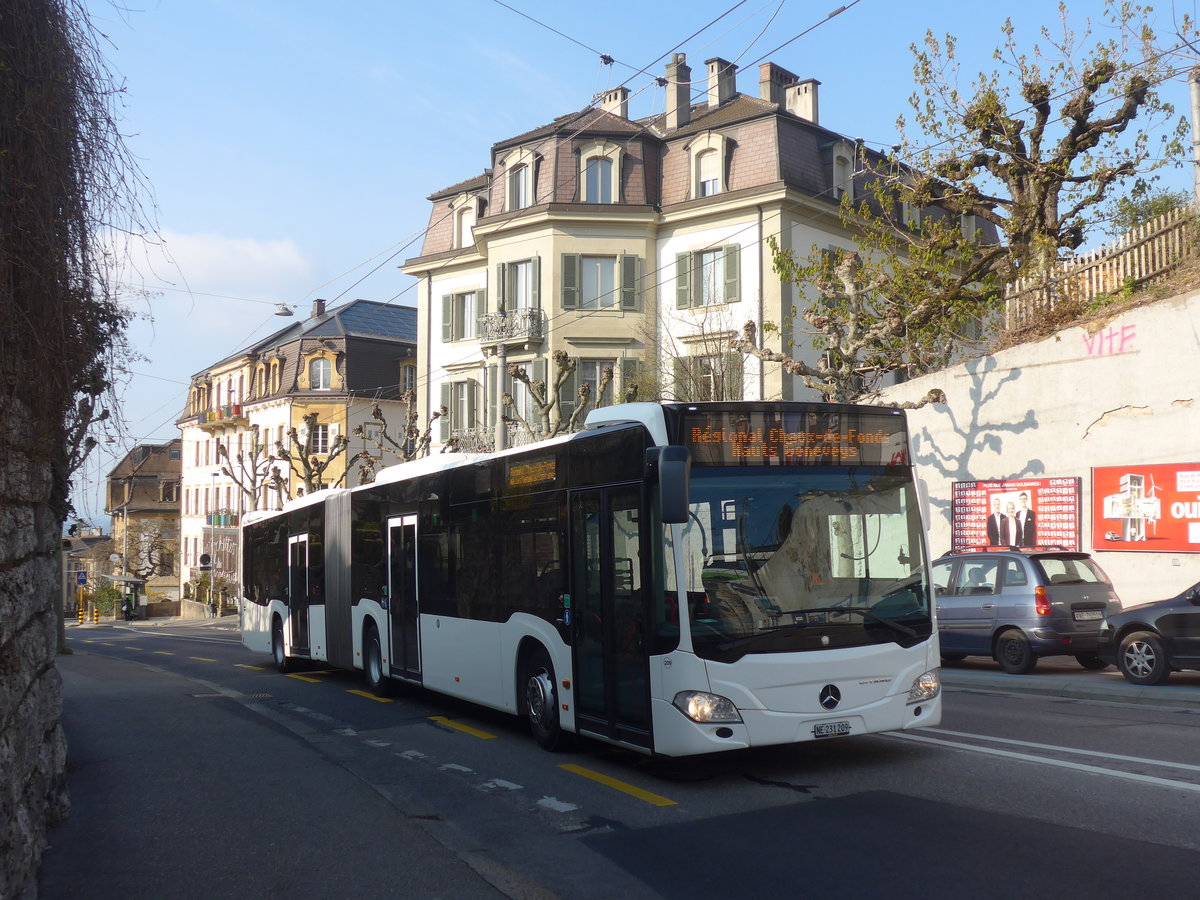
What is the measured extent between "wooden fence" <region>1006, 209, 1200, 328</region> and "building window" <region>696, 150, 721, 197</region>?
49.7 feet

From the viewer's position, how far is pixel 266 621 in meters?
22.0

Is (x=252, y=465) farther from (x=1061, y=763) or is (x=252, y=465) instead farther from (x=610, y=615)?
(x=1061, y=763)

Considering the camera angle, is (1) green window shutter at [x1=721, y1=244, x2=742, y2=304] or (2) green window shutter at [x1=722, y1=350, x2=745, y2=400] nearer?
(2) green window shutter at [x1=722, y1=350, x2=745, y2=400]

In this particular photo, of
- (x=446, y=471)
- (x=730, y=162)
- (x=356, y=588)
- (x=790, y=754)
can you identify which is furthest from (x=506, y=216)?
(x=790, y=754)

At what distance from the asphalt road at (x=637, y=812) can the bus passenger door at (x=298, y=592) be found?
6561mm

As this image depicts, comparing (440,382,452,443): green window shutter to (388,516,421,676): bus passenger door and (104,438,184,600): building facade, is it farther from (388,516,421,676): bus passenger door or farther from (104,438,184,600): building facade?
(104,438,184,600): building facade

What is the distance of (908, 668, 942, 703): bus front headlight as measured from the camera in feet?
28.4

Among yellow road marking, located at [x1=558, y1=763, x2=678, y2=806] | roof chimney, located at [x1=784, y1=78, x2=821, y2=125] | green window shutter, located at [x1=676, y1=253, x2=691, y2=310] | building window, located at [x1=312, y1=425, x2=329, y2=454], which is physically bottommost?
yellow road marking, located at [x1=558, y1=763, x2=678, y2=806]

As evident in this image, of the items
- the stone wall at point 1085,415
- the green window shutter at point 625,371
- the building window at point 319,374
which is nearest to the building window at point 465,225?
the green window shutter at point 625,371

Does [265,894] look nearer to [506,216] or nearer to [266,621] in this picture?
[266,621]

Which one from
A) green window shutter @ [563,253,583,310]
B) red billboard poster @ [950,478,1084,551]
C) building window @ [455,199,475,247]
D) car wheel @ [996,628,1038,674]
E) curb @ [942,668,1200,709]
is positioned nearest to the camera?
curb @ [942,668,1200,709]

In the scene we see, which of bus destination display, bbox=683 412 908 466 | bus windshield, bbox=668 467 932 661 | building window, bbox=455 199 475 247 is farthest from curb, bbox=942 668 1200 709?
building window, bbox=455 199 475 247

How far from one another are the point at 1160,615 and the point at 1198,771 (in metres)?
6.21

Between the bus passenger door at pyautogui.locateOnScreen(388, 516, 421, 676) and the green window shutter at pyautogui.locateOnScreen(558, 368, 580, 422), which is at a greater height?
the green window shutter at pyautogui.locateOnScreen(558, 368, 580, 422)
